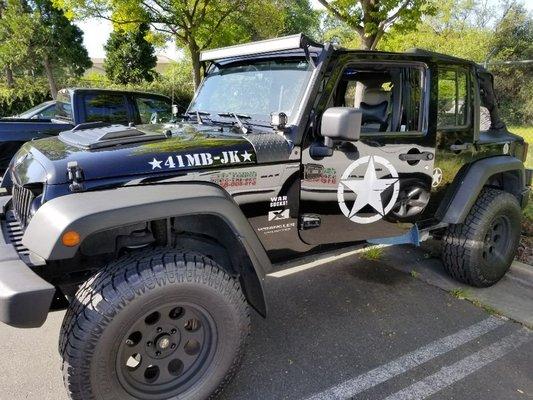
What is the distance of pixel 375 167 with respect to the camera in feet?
9.77

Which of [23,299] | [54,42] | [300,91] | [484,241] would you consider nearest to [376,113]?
[300,91]

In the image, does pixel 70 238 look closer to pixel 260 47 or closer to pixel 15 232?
pixel 15 232

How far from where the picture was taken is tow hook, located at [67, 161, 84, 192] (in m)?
2.05

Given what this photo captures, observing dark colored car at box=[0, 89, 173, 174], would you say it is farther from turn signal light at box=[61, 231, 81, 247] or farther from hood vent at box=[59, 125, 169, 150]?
turn signal light at box=[61, 231, 81, 247]

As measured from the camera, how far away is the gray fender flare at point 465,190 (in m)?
3.49

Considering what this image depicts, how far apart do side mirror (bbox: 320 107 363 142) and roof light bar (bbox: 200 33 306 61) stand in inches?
20.0

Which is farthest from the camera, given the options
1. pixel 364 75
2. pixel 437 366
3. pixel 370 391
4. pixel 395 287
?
pixel 395 287

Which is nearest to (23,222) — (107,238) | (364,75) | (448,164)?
(107,238)

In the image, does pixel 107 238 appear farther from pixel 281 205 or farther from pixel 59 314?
pixel 59 314

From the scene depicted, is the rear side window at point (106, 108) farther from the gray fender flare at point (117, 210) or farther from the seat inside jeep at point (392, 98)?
the gray fender flare at point (117, 210)

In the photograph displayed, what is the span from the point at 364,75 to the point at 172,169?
184 cm

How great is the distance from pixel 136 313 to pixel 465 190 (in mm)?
2756

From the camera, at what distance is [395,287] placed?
3961 millimetres

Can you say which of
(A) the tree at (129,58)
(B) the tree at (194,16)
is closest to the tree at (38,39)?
(A) the tree at (129,58)
